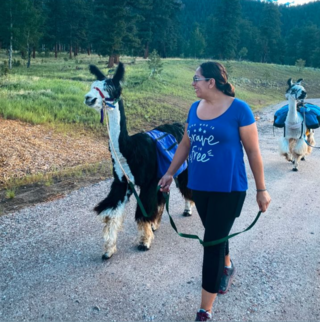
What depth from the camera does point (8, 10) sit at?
30.1 m

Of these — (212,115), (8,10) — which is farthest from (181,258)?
(8,10)

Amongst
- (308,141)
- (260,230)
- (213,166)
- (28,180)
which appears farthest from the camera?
(308,141)

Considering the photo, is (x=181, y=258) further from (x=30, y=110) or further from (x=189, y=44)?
(x=189, y=44)

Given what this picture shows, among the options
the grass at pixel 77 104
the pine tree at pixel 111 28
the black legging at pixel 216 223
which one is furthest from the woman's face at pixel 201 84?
the pine tree at pixel 111 28

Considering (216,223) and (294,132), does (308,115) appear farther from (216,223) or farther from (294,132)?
(216,223)

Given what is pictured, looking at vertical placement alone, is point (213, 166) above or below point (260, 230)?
above

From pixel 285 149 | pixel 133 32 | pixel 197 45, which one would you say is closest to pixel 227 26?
pixel 197 45

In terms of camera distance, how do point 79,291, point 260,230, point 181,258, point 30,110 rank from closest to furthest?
1. point 79,291
2. point 181,258
3. point 260,230
4. point 30,110

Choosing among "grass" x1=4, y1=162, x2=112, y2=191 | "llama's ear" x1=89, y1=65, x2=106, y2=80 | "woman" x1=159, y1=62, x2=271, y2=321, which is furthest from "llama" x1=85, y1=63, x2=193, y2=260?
"grass" x1=4, y1=162, x2=112, y2=191

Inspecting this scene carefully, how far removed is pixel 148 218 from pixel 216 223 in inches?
65.9

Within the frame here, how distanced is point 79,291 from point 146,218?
1.25 meters

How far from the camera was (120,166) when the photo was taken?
13.5ft

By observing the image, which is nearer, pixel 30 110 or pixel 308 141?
pixel 308 141

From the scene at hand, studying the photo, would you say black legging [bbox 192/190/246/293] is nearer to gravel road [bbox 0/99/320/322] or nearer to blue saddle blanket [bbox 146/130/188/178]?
gravel road [bbox 0/99/320/322]
